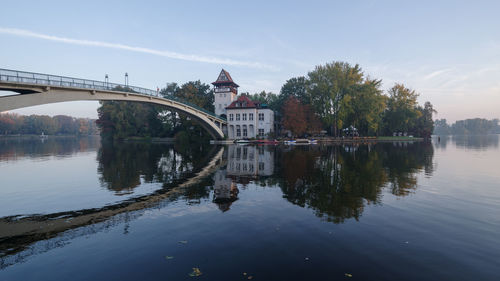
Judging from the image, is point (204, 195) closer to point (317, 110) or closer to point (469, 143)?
point (317, 110)

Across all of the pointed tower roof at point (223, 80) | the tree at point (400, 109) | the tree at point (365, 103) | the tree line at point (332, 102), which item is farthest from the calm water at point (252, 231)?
the tree at point (400, 109)

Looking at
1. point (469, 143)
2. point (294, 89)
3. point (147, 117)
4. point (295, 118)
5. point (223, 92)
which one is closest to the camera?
point (295, 118)

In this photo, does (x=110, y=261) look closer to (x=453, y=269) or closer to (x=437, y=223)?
(x=453, y=269)

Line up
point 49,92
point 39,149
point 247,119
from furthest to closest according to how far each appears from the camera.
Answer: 1. point 247,119
2. point 39,149
3. point 49,92

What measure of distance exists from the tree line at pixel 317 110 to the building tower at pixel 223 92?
6.08 m

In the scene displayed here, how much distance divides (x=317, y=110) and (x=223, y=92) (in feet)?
108

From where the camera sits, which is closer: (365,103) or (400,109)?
(365,103)

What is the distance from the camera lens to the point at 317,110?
8025cm

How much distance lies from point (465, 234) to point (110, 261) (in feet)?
38.1

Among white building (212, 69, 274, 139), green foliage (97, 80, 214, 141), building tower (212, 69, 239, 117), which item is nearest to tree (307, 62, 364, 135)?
white building (212, 69, 274, 139)

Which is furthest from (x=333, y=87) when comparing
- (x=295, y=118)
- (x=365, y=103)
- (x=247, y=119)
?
(x=247, y=119)

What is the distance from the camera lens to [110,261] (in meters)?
6.66

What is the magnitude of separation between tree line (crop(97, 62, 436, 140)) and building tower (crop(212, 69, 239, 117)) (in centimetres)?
608

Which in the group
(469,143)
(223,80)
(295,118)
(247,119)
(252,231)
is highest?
(223,80)
